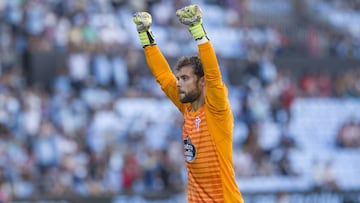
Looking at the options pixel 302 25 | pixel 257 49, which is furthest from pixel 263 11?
pixel 257 49

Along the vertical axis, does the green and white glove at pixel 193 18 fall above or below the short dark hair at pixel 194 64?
above

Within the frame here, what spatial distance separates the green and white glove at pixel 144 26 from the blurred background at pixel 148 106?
20.0ft

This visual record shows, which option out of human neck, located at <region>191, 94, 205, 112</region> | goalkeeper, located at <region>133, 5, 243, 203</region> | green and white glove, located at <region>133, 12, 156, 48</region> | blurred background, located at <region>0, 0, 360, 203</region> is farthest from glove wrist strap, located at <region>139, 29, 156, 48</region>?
blurred background, located at <region>0, 0, 360, 203</region>

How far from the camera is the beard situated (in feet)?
27.1

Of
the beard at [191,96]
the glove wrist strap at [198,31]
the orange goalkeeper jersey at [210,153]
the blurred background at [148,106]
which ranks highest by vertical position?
the glove wrist strap at [198,31]

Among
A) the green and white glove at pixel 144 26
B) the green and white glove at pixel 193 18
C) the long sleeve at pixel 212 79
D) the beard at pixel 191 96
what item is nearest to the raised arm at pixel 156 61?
the green and white glove at pixel 144 26

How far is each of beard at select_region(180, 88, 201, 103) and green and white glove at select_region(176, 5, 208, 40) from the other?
1.69 feet

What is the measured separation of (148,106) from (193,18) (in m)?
12.5

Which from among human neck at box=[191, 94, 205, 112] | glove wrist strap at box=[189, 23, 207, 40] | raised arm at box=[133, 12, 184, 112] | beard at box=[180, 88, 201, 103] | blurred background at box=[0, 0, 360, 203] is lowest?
blurred background at box=[0, 0, 360, 203]

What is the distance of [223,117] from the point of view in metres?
8.13

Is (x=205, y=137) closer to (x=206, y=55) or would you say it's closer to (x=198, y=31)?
(x=206, y=55)

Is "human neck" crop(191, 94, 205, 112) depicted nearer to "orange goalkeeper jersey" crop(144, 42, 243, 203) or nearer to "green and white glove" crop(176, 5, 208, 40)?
"orange goalkeeper jersey" crop(144, 42, 243, 203)

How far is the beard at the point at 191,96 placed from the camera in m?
8.27

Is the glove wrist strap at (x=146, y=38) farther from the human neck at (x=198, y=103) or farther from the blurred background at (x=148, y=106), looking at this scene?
the blurred background at (x=148, y=106)
